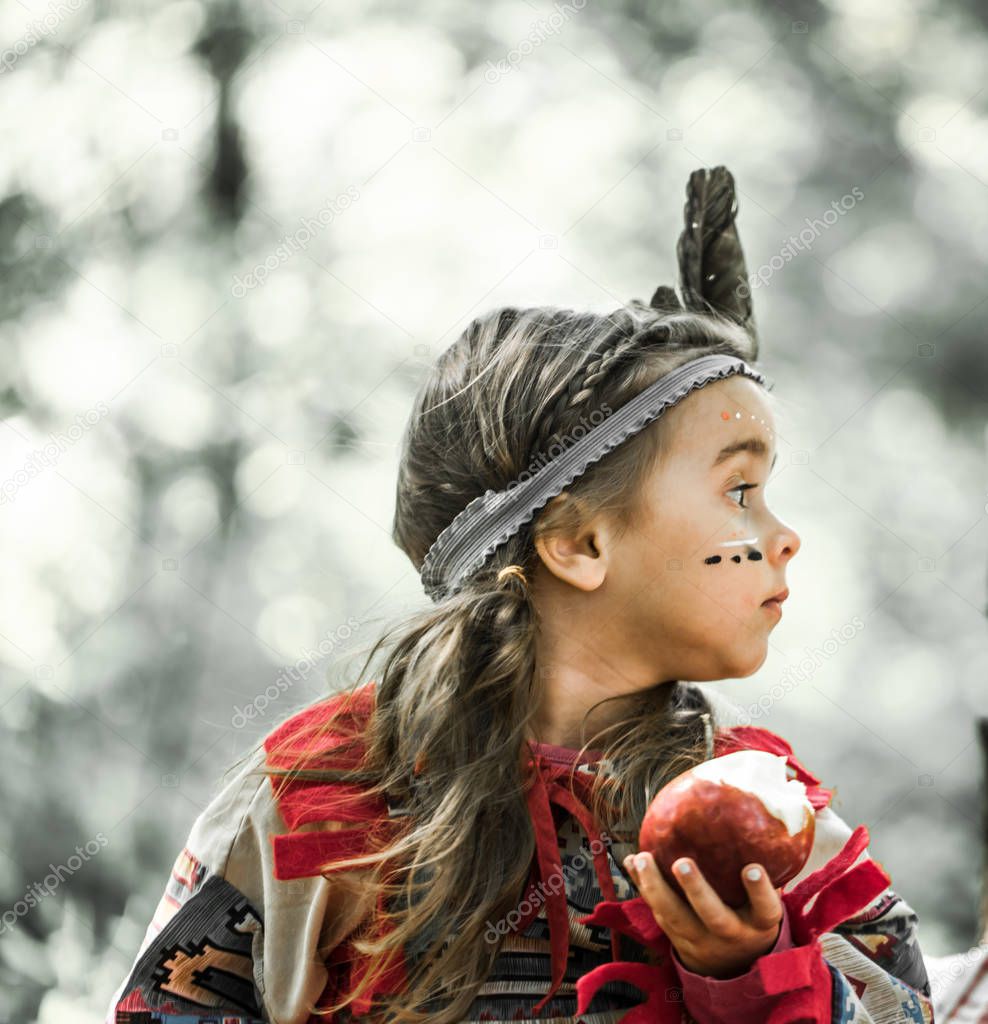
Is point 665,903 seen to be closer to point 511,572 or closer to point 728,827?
point 728,827

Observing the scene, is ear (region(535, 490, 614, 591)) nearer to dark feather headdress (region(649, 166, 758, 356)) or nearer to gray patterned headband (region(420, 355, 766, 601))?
gray patterned headband (region(420, 355, 766, 601))

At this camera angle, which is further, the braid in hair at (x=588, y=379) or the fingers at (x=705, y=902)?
the braid in hair at (x=588, y=379)

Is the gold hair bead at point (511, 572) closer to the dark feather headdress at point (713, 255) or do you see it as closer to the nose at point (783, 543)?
the nose at point (783, 543)

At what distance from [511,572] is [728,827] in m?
0.35

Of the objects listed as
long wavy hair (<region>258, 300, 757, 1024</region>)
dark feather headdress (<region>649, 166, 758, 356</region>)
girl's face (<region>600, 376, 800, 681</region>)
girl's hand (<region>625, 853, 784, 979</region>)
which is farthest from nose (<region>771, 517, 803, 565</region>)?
girl's hand (<region>625, 853, 784, 979</region>)

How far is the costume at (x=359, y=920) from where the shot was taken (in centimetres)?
100

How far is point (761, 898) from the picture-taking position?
86 cm

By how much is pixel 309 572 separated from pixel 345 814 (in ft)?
3.65

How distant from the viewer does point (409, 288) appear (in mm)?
2160

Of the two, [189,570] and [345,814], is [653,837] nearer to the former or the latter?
[345,814]

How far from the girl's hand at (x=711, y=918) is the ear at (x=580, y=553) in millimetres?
306

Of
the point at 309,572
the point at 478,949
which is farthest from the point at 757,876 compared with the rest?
the point at 309,572

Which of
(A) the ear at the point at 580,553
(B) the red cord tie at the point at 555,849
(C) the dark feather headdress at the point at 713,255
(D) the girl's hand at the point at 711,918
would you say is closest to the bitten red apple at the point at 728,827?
(D) the girl's hand at the point at 711,918

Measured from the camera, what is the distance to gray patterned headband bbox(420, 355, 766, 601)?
115cm
